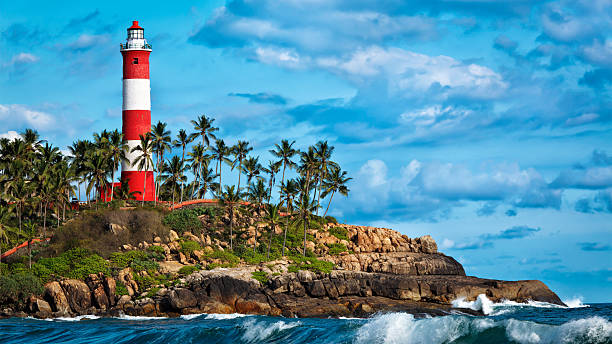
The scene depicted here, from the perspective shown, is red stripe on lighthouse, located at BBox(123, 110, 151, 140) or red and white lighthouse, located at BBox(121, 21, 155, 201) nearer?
red and white lighthouse, located at BBox(121, 21, 155, 201)

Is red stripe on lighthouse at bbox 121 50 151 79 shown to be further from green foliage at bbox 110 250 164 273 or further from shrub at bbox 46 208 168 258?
green foliage at bbox 110 250 164 273

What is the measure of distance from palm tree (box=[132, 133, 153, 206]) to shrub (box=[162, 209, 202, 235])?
20.6 feet

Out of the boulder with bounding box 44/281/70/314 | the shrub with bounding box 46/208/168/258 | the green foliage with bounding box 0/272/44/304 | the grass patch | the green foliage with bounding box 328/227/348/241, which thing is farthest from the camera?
the green foliage with bounding box 328/227/348/241

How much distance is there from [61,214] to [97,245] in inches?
572

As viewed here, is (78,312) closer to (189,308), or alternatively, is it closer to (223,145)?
(189,308)

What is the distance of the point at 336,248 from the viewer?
231 ft

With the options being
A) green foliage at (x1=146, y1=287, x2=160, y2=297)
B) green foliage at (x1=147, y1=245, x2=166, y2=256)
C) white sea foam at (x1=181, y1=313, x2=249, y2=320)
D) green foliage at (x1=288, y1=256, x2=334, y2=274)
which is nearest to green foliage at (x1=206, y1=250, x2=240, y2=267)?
green foliage at (x1=147, y1=245, x2=166, y2=256)

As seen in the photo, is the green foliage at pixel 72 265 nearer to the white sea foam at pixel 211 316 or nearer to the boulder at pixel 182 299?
the boulder at pixel 182 299

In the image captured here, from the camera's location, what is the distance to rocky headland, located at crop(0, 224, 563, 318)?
54281mm

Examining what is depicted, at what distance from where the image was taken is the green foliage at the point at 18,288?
53188 millimetres

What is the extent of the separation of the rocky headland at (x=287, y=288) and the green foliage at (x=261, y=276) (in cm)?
9

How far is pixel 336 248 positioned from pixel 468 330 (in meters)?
47.4

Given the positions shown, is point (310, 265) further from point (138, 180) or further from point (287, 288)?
point (138, 180)

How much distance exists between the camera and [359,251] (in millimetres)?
70688
